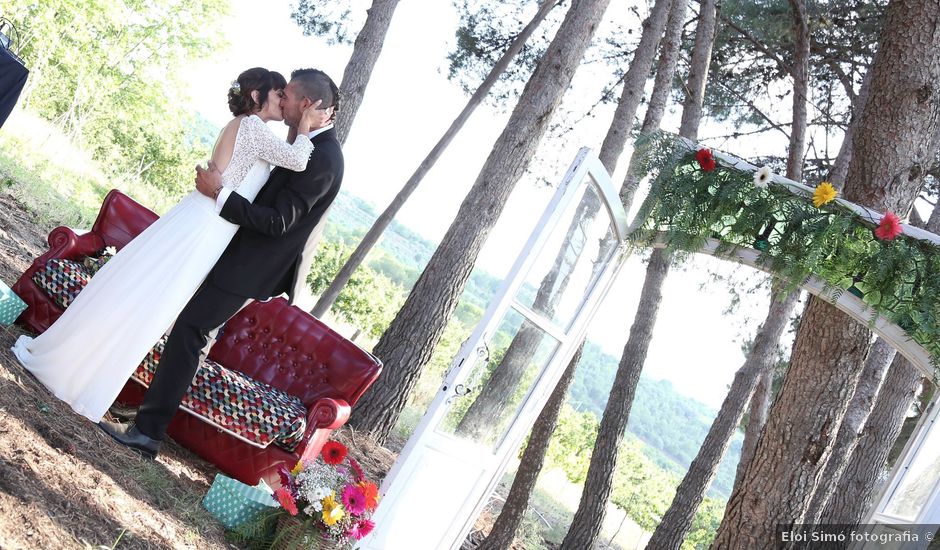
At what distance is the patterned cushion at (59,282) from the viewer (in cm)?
507

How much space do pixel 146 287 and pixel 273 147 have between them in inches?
34.3

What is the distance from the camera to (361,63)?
8305 millimetres

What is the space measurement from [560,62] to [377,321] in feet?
51.3

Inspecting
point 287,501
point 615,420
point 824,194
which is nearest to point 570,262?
point 824,194

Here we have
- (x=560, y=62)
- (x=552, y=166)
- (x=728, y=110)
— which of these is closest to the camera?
(x=560, y=62)

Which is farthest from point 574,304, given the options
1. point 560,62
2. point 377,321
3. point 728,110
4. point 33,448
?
point 377,321

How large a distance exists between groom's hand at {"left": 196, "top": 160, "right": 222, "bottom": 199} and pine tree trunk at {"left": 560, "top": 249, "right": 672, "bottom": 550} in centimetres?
511

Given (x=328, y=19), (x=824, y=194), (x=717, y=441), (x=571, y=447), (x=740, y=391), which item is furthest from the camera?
(x=571, y=447)

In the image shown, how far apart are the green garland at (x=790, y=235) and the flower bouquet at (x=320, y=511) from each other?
220 centimetres

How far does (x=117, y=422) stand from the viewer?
4340 millimetres

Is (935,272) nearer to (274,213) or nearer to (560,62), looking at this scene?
(274,213)

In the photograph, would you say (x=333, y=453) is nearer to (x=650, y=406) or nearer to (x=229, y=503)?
(x=229, y=503)

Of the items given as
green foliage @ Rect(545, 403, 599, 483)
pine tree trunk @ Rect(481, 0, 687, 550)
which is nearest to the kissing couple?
pine tree trunk @ Rect(481, 0, 687, 550)

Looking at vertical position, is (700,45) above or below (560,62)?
above
